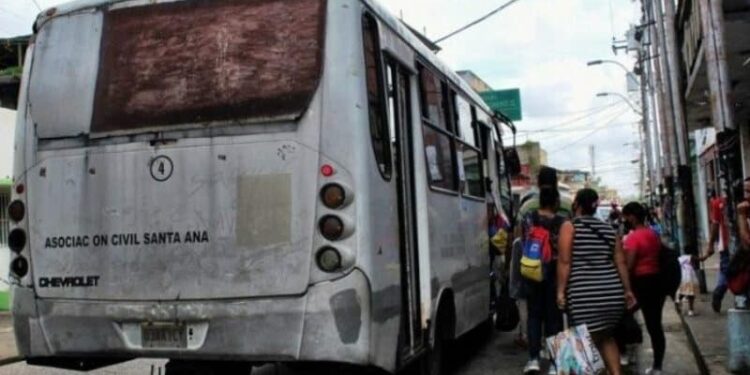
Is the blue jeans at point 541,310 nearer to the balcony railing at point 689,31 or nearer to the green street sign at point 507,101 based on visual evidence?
the balcony railing at point 689,31

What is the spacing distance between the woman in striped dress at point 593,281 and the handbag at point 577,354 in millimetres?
92

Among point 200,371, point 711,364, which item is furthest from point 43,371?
point 711,364

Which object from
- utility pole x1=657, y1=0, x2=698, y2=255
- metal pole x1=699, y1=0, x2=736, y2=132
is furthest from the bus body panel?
utility pole x1=657, y1=0, x2=698, y2=255

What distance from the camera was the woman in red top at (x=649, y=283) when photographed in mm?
7453

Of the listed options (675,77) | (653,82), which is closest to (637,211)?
(675,77)

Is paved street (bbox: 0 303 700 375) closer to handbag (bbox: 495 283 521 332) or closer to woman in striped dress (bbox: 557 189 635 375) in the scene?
handbag (bbox: 495 283 521 332)

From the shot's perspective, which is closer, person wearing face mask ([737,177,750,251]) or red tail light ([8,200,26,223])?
red tail light ([8,200,26,223])

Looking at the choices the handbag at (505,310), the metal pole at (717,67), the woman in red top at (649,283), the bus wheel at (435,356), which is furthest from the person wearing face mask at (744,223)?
the handbag at (505,310)

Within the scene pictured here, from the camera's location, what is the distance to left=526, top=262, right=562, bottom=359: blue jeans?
23.9 feet

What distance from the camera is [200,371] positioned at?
5.95 metres

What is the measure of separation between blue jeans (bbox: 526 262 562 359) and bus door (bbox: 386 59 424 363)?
1.92 metres

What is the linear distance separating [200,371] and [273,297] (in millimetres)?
1523

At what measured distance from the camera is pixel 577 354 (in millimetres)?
5820

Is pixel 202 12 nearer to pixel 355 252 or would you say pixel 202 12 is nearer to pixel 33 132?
pixel 33 132
